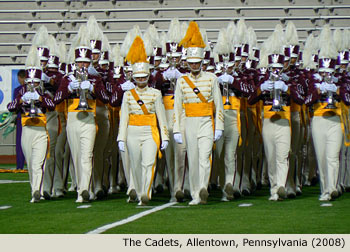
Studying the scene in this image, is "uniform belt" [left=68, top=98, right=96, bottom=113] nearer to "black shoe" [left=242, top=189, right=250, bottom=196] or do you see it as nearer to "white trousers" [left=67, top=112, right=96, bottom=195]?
"white trousers" [left=67, top=112, right=96, bottom=195]

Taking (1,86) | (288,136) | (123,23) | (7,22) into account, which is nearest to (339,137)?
(288,136)

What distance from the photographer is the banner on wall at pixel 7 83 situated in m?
20.3

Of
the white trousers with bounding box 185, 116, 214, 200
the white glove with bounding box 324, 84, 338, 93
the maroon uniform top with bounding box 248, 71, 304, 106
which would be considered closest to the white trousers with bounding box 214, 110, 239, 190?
the maroon uniform top with bounding box 248, 71, 304, 106

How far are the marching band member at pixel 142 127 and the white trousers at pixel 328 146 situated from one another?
84.5 inches

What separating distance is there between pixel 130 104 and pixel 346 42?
4.06m

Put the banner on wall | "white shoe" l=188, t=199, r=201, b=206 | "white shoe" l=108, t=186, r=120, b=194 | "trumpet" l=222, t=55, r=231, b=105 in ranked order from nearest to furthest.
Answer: "white shoe" l=188, t=199, r=201, b=206
"trumpet" l=222, t=55, r=231, b=105
"white shoe" l=108, t=186, r=120, b=194
the banner on wall

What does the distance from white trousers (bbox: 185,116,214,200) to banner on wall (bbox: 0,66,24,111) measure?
10.8 metres

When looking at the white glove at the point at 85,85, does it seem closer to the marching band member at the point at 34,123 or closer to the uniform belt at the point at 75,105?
the uniform belt at the point at 75,105

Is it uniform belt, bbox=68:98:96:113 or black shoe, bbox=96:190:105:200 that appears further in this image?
black shoe, bbox=96:190:105:200

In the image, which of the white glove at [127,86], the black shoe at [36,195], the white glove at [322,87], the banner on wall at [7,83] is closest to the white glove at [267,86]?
the white glove at [322,87]

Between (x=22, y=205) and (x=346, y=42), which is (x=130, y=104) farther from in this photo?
(x=346, y=42)

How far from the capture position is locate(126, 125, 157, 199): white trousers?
10305mm

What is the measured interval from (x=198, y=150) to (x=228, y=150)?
3.88 feet

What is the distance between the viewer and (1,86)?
20391 millimetres
